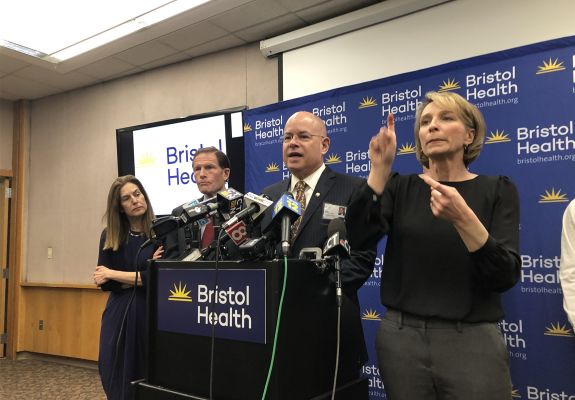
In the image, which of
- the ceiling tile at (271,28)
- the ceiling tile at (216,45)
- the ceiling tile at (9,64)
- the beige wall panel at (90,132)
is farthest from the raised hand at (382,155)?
the ceiling tile at (9,64)

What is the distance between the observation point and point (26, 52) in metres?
4.32

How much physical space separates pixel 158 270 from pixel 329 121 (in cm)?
216

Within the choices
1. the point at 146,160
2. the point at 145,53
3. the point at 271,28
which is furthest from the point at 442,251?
the point at 145,53

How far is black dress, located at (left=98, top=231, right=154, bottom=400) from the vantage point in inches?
84.4

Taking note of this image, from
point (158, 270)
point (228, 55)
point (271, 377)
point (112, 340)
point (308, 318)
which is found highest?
point (228, 55)

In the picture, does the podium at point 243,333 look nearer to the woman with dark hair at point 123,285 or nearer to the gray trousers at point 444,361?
the gray trousers at point 444,361

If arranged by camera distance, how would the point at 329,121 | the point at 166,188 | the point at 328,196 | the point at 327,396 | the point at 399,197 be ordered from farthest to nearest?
the point at 166,188
the point at 329,121
the point at 328,196
the point at 399,197
the point at 327,396

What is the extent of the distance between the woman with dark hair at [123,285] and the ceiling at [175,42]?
5.82 feet

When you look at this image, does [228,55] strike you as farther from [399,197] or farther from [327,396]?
[327,396]

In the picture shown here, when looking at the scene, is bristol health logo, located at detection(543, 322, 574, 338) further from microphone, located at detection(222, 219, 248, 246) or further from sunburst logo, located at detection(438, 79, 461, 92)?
microphone, located at detection(222, 219, 248, 246)

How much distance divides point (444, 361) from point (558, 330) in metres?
1.57

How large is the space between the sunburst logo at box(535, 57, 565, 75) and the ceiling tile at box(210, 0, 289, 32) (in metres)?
1.87

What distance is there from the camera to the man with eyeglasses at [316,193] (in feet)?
4.75

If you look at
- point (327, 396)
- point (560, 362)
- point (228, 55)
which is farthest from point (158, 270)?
point (228, 55)
